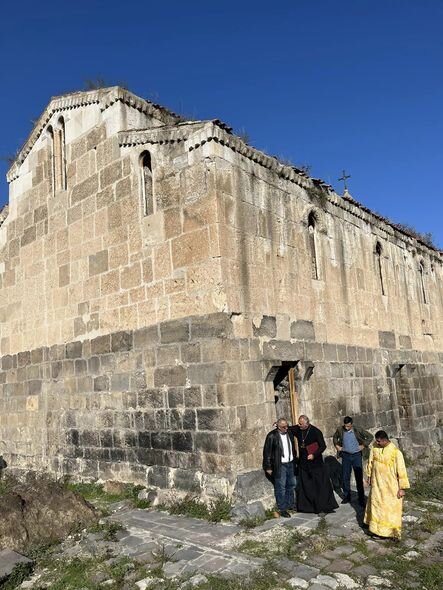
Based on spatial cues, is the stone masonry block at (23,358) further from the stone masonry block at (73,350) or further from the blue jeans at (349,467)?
the blue jeans at (349,467)

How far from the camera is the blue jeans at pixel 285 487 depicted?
7.79 meters

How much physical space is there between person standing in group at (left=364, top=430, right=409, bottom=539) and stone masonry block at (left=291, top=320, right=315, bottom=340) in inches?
118

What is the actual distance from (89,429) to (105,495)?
144cm

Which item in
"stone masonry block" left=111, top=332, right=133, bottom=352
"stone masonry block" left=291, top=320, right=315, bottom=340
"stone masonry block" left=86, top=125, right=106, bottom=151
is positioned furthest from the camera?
"stone masonry block" left=86, top=125, right=106, bottom=151

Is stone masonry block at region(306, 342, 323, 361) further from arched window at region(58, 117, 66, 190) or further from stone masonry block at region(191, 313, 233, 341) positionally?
arched window at region(58, 117, 66, 190)

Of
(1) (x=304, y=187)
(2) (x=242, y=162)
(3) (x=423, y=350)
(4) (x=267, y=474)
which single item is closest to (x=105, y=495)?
(4) (x=267, y=474)

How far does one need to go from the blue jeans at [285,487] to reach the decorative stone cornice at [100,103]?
697cm

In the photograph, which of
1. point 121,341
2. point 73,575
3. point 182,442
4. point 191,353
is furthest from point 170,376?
point 73,575

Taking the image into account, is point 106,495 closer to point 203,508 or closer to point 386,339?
point 203,508

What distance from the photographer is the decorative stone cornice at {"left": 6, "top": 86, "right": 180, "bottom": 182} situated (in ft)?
33.1

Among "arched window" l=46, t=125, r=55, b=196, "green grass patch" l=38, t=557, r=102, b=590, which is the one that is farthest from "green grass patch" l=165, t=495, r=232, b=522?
"arched window" l=46, t=125, r=55, b=196

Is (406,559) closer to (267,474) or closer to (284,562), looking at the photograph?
(284,562)

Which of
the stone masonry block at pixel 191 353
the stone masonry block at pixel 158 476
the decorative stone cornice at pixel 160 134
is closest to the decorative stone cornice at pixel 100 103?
the decorative stone cornice at pixel 160 134

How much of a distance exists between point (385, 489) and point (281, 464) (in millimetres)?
1618
